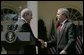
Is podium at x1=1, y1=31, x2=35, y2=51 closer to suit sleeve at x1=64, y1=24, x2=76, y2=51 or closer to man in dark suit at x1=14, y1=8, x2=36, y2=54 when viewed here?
man in dark suit at x1=14, y1=8, x2=36, y2=54

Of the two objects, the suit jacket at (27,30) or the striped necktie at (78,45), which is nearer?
the striped necktie at (78,45)

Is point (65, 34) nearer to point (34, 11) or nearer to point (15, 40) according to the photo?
point (15, 40)

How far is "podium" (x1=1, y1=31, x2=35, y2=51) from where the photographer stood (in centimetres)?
548

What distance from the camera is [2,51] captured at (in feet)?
18.9

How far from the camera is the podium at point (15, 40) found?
216 inches

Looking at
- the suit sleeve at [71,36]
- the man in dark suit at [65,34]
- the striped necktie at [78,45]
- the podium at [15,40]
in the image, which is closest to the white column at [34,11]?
the podium at [15,40]

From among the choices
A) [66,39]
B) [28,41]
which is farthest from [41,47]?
[66,39]

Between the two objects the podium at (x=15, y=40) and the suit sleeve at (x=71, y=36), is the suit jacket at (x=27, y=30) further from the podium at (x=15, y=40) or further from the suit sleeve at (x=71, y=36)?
the suit sleeve at (x=71, y=36)

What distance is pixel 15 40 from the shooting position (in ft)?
18.3

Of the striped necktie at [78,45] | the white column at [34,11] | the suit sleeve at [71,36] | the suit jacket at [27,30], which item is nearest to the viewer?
the suit sleeve at [71,36]

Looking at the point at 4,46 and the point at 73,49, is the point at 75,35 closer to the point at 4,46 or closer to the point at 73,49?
the point at 73,49

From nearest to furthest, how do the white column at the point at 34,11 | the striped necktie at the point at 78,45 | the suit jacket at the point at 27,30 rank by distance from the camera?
the striped necktie at the point at 78,45 → the suit jacket at the point at 27,30 → the white column at the point at 34,11

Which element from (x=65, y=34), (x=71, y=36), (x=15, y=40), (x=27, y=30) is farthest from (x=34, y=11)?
(x=71, y=36)

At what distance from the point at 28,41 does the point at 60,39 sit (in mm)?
580
